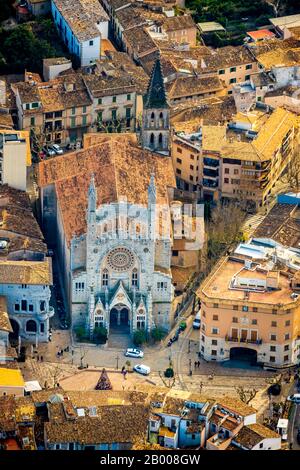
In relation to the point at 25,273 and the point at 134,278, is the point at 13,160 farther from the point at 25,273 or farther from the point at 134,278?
the point at 134,278

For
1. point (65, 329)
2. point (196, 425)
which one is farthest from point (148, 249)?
point (196, 425)

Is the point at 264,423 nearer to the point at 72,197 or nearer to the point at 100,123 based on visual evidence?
the point at 72,197

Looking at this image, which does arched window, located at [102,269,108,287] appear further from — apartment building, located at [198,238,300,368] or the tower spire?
the tower spire

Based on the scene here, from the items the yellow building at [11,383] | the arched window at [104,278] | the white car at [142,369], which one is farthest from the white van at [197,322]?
the yellow building at [11,383]
